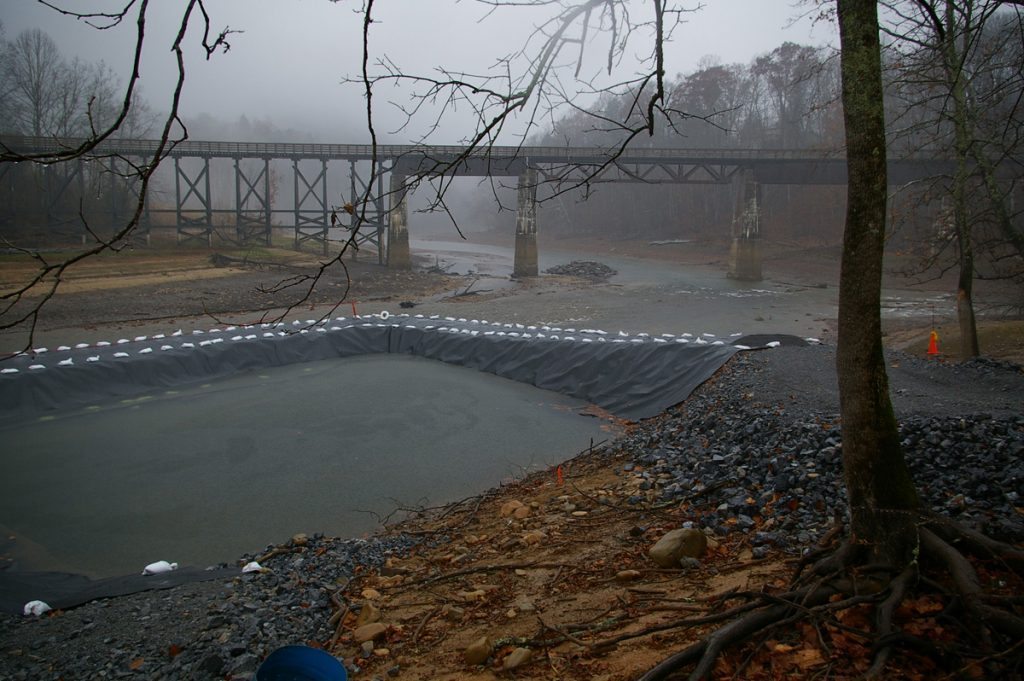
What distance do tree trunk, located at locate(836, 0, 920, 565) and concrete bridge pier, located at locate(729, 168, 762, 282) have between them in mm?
36204

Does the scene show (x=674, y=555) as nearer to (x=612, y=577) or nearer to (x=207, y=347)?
(x=612, y=577)

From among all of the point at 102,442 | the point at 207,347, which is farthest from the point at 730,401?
the point at 207,347

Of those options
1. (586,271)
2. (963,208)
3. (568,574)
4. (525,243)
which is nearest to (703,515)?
(568,574)

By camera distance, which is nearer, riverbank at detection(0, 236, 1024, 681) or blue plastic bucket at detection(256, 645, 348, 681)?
blue plastic bucket at detection(256, 645, 348, 681)

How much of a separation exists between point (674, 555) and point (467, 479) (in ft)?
18.3

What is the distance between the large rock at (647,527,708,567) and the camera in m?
5.29

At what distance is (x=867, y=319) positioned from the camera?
3758 mm

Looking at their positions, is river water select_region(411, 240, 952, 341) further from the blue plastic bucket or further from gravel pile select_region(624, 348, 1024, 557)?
the blue plastic bucket

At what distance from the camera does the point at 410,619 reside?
5289mm

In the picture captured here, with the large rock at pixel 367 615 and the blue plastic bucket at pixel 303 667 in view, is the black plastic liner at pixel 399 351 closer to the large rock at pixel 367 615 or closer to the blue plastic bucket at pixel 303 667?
the large rock at pixel 367 615

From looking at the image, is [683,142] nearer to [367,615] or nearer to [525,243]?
[525,243]

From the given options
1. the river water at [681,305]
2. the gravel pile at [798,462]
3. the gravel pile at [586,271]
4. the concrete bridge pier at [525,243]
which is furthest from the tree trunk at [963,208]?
the concrete bridge pier at [525,243]

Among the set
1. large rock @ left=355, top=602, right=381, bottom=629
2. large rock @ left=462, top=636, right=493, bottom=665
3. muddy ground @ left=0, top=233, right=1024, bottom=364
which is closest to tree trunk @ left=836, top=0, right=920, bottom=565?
large rock @ left=462, top=636, right=493, bottom=665

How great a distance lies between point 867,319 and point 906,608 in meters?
1.43
